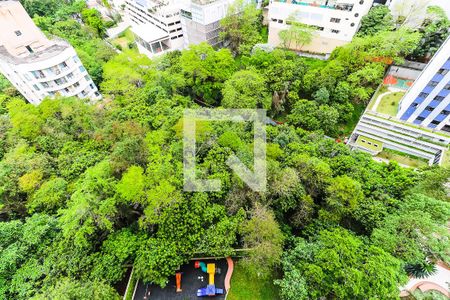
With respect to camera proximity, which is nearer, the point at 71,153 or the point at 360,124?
the point at 71,153

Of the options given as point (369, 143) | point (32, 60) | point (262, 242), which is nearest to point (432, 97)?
point (369, 143)

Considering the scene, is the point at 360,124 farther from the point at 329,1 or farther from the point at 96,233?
the point at 96,233

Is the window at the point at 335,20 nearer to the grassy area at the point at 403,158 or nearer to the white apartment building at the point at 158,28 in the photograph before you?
the grassy area at the point at 403,158

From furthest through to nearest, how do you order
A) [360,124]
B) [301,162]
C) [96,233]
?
[360,124] < [301,162] < [96,233]

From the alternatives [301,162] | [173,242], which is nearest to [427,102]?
[301,162]

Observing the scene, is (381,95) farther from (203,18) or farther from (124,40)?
(124,40)
